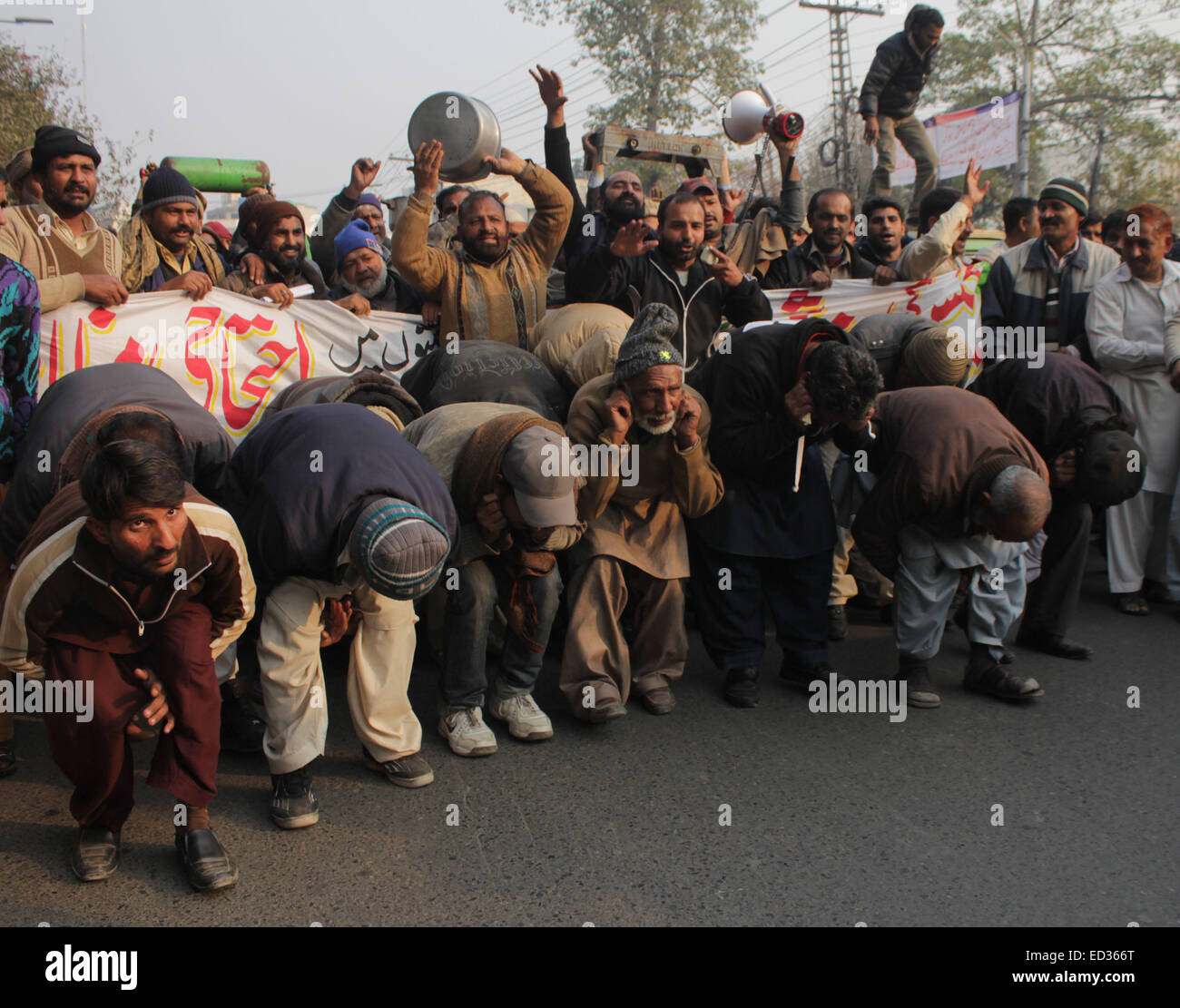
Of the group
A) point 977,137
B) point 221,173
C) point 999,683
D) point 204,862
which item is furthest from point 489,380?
point 977,137

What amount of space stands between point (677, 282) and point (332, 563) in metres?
2.58

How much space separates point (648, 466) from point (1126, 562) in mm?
2958

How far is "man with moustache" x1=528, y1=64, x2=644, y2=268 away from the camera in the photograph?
17.7ft

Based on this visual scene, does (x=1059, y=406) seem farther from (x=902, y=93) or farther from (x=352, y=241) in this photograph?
(x=902, y=93)

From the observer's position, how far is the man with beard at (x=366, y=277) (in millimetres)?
5902

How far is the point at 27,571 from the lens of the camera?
9.40ft

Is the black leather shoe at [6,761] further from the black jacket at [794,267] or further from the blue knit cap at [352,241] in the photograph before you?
A: the black jacket at [794,267]

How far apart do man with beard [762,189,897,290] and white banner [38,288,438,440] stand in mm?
2158

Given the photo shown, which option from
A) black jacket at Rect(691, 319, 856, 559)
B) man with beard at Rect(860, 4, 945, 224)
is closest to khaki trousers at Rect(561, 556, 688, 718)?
black jacket at Rect(691, 319, 856, 559)

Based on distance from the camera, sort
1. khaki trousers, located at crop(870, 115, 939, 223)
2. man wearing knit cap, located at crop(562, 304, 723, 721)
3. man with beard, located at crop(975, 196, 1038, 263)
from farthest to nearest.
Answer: khaki trousers, located at crop(870, 115, 939, 223), man with beard, located at crop(975, 196, 1038, 263), man wearing knit cap, located at crop(562, 304, 723, 721)

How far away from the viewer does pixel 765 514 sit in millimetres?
4480

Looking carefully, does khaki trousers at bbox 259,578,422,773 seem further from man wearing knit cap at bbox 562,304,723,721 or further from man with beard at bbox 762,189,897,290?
man with beard at bbox 762,189,897,290

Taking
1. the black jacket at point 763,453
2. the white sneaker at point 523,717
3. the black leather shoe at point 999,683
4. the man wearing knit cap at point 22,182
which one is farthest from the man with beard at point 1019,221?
the man wearing knit cap at point 22,182
